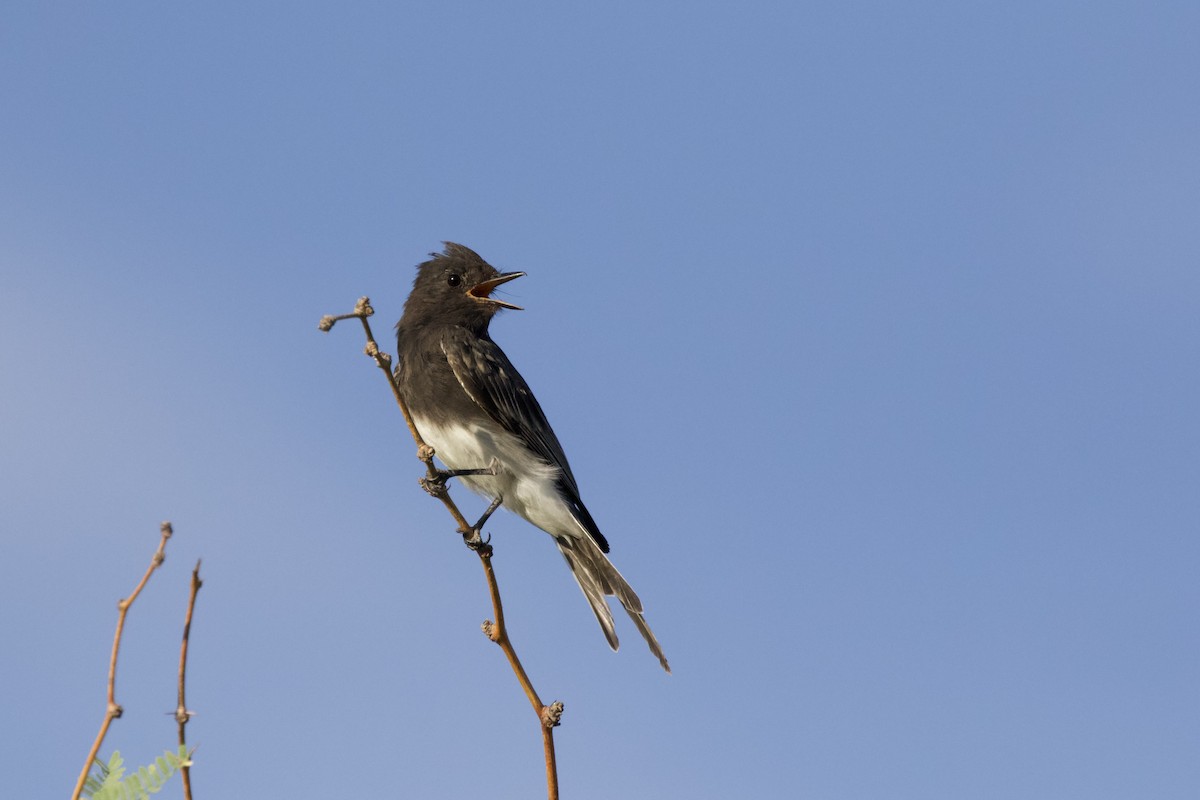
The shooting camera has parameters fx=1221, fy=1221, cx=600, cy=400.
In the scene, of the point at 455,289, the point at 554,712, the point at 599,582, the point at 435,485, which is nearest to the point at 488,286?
the point at 455,289

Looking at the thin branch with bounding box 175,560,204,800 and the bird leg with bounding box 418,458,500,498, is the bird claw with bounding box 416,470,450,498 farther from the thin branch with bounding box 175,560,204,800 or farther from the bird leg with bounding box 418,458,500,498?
the thin branch with bounding box 175,560,204,800

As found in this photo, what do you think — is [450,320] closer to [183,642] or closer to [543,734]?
[543,734]

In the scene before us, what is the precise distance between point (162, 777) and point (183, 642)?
11.8 inches

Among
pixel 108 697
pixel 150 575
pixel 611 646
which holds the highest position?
pixel 611 646

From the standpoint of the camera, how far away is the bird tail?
8.86 m

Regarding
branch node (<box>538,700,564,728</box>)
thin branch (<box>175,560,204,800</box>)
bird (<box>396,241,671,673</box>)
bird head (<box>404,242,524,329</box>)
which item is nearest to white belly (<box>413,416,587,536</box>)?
bird (<box>396,241,671,673</box>)

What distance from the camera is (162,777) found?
108 inches

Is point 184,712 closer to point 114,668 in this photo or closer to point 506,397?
point 114,668

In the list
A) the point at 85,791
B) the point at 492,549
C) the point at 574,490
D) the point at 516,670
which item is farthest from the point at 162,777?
the point at 574,490

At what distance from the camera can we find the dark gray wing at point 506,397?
9461 millimetres

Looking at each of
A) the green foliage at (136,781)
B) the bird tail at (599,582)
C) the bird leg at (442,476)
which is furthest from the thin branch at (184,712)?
the bird tail at (599,582)

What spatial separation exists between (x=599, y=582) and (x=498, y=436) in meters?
1.38

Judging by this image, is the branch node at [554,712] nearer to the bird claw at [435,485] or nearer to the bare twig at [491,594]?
the bare twig at [491,594]

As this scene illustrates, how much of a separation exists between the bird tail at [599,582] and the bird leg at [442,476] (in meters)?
0.84
